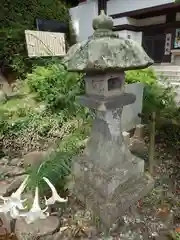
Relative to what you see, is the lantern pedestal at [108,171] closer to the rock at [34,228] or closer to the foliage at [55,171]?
the foliage at [55,171]

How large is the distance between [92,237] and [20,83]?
6785 millimetres

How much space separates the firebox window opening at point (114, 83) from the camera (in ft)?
7.23

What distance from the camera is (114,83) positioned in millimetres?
2252

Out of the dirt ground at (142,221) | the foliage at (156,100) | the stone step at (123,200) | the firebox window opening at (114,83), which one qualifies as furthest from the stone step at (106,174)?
the foliage at (156,100)

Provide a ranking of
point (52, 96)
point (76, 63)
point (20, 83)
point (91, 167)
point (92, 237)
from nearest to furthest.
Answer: point (76, 63), point (92, 237), point (91, 167), point (52, 96), point (20, 83)

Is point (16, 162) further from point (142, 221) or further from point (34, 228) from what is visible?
point (142, 221)

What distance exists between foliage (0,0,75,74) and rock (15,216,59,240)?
7.04m

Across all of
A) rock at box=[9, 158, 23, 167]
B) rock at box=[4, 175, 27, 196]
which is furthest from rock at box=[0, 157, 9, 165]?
rock at box=[4, 175, 27, 196]

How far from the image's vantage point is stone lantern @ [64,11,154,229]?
1.85 metres

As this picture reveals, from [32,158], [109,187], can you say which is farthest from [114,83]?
[32,158]

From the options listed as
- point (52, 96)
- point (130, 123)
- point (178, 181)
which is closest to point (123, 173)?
point (178, 181)

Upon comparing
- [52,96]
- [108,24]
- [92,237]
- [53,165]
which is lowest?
[92,237]

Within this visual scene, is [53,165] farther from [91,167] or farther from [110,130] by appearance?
[110,130]

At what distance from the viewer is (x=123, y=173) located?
7.82ft
